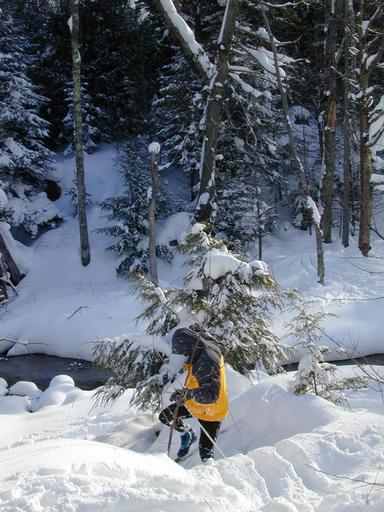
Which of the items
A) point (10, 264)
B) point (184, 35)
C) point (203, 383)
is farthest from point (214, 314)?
point (10, 264)

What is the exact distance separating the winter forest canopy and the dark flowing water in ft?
9.80

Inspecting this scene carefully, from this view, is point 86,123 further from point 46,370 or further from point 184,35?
point 46,370

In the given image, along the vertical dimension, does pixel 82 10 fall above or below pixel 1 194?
above

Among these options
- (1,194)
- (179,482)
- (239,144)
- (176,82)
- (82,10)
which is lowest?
(179,482)

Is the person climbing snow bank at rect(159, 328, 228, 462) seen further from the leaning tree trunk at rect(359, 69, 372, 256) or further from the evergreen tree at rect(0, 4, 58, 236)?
the evergreen tree at rect(0, 4, 58, 236)

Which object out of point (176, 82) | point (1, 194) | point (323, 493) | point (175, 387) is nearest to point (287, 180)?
point (176, 82)

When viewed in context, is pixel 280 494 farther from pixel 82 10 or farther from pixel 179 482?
pixel 82 10

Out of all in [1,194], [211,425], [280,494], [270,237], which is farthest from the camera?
[270,237]

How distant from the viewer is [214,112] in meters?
10.9

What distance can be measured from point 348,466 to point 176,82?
1574 centimetres

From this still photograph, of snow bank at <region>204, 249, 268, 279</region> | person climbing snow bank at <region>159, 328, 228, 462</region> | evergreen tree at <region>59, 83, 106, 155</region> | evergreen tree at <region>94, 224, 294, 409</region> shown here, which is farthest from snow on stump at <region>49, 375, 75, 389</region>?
evergreen tree at <region>59, 83, 106, 155</region>

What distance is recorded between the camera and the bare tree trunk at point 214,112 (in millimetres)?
10609

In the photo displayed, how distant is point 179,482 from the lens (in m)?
2.93

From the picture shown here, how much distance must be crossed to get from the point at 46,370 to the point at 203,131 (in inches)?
298
